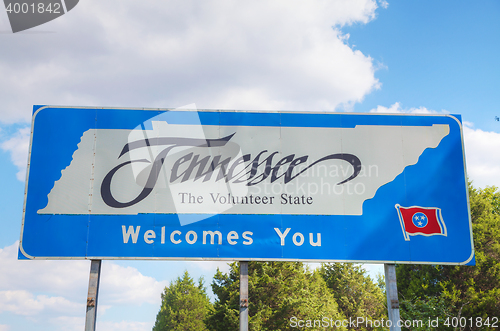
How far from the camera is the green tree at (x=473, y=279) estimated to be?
2459cm

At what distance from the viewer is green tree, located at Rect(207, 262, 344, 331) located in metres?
28.5

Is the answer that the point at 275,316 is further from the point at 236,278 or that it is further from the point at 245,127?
the point at 245,127

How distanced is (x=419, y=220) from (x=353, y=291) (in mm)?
31974

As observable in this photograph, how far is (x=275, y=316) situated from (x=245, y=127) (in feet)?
68.6

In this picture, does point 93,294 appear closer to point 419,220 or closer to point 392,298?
point 392,298

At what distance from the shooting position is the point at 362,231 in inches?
456

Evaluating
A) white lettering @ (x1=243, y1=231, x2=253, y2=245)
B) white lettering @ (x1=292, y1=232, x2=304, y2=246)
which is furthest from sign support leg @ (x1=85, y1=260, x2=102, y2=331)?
white lettering @ (x1=292, y1=232, x2=304, y2=246)

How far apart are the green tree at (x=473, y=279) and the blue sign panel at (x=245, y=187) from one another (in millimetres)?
15343

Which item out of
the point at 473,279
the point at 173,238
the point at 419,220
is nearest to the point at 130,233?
the point at 173,238

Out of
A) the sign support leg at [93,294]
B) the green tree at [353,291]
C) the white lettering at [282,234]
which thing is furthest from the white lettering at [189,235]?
the green tree at [353,291]

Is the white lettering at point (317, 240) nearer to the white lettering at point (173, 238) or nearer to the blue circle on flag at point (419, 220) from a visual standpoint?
the blue circle on flag at point (419, 220)

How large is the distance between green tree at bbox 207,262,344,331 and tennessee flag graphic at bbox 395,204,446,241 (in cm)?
1770

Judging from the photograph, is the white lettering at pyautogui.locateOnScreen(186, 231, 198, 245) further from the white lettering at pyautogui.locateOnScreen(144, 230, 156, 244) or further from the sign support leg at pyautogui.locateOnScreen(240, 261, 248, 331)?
the sign support leg at pyautogui.locateOnScreen(240, 261, 248, 331)

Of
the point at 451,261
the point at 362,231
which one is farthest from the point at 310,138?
the point at 451,261
